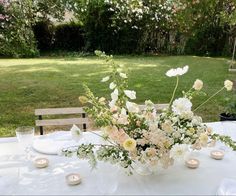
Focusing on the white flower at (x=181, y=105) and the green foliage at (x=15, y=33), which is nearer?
the white flower at (x=181, y=105)

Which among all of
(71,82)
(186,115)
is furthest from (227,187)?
(71,82)

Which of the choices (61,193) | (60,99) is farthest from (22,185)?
(60,99)

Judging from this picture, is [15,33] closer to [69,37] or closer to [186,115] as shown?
[69,37]

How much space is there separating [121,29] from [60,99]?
5885mm

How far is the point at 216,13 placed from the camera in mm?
10742

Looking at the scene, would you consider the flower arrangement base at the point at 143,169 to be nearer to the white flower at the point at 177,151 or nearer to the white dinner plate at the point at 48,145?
the white flower at the point at 177,151

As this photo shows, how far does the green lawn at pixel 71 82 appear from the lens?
16.3ft

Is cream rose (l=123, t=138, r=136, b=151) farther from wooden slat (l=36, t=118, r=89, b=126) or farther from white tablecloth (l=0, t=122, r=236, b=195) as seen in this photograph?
wooden slat (l=36, t=118, r=89, b=126)

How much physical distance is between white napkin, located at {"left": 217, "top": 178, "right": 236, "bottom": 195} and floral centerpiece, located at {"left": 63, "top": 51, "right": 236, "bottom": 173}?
0.16 metres

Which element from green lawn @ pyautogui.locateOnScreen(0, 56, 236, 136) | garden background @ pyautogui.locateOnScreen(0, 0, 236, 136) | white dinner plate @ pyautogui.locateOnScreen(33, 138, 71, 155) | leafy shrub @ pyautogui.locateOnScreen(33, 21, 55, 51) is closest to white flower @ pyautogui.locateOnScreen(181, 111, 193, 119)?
white dinner plate @ pyautogui.locateOnScreen(33, 138, 71, 155)

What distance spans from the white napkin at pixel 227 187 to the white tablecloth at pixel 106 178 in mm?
39

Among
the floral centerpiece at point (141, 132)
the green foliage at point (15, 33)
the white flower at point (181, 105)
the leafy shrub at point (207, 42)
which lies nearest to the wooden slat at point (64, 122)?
the floral centerpiece at point (141, 132)

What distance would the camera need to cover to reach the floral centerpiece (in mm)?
1557

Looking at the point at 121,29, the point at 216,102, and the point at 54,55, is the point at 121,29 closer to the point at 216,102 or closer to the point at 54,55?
the point at 54,55
